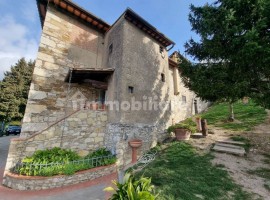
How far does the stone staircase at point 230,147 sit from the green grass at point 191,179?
3.05 feet

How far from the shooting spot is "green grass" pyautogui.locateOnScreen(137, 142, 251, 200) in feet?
14.4

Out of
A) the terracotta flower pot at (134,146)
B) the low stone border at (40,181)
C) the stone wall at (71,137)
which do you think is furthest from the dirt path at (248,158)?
the low stone border at (40,181)

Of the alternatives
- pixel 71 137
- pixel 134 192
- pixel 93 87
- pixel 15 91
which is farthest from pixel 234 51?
pixel 15 91

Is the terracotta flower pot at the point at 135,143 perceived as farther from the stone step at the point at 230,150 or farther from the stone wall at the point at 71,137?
the stone step at the point at 230,150

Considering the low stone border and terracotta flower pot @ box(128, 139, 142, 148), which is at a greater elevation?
terracotta flower pot @ box(128, 139, 142, 148)

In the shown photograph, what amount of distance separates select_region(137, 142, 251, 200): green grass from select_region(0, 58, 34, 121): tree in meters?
23.7

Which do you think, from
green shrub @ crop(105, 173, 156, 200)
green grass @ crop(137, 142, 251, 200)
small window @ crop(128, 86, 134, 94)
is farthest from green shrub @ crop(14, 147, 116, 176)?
small window @ crop(128, 86, 134, 94)

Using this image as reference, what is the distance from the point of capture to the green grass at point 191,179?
4.39m

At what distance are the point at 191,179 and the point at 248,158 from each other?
3.61 metres

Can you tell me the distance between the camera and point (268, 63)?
6.02 m

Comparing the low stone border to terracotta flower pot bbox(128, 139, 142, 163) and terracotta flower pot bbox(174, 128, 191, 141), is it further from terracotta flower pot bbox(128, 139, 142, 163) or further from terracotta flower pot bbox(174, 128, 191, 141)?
terracotta flower pot bbox(174, 128, 191, 141)

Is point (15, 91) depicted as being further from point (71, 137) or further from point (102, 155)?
point (102, 155)

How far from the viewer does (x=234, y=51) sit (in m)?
6.45

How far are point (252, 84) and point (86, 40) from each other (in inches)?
391
